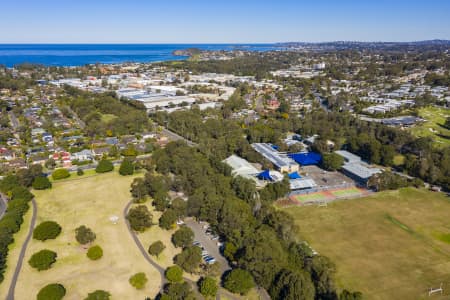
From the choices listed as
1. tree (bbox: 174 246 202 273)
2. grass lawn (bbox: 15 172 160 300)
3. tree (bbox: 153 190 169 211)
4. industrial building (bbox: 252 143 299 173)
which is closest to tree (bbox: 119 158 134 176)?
grass lawn (bbox: 15 172 160 300)

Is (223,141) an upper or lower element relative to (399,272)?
upper

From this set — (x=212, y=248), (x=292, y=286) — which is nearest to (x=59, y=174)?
(x=212, y=248)

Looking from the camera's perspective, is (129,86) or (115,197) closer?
(115,197)

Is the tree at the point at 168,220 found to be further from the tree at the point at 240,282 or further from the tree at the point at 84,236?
the tree at the point at 240,282

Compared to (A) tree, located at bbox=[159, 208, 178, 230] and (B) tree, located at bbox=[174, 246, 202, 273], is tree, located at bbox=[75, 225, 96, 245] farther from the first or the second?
(B) tree, located at bbox=[174, 246, 202, 273]

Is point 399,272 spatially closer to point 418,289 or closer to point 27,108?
point 418,289

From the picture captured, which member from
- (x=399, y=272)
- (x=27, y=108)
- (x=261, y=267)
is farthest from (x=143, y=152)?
(x=27, y=108)
